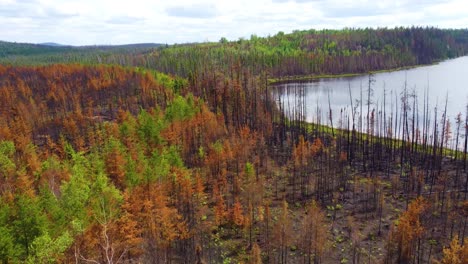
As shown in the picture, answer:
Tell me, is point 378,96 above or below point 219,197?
above

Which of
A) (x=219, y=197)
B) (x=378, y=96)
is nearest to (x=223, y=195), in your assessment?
(x=219, y=197)

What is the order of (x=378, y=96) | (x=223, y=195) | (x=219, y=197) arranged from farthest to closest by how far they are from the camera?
(x=378, y=96), (x=223, y=195), (x=219, y=197)

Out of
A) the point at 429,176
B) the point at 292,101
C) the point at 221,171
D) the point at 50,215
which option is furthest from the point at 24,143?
the point at 292,101

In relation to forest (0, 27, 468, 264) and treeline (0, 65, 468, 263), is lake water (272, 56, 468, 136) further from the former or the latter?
treeline (0, 65, 468, 263)

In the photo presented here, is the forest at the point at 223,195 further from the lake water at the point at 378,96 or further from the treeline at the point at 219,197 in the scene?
the lake water at the point at 378,96

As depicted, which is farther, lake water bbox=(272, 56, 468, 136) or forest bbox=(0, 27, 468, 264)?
lake water bbox=(272, 56, 468, 136)

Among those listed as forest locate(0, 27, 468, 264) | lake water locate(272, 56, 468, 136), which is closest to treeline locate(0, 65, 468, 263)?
forest locate(0, 27, 468, 264)

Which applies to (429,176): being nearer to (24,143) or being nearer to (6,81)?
(24,143)

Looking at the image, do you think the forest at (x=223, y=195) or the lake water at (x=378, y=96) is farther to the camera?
the lake water at (x=378, y=96)

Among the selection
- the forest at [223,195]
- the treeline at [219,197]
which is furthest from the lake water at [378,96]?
the treeline at [219,197]

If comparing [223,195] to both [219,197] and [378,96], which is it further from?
[378,96]

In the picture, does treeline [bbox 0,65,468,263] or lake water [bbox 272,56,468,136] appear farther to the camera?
lake water [bbox 272,56,468,136]
